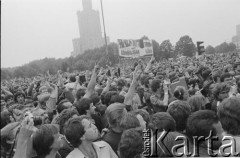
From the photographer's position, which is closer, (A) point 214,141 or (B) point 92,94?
(A) point 214,141

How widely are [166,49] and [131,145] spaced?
6252 cm

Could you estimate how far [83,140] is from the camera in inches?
121

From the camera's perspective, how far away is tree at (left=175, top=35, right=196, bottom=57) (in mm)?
65062

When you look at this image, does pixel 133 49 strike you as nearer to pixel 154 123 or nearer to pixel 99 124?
pixel 99 124

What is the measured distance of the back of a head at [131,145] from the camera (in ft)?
8.81

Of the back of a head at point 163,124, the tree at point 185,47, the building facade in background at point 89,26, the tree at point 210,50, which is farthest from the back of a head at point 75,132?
the building facade in background at point 89,26

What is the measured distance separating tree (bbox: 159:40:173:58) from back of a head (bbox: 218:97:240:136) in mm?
59018

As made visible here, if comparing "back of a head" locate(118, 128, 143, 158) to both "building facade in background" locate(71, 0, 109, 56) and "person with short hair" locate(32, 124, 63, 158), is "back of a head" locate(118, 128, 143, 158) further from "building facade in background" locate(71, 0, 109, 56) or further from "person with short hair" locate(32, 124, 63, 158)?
"building facade in background" locate(71, 0, 109, 56)

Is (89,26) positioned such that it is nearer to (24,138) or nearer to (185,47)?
(185,47)

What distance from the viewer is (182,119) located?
338 cm

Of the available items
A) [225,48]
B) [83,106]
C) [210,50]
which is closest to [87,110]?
[83,106]

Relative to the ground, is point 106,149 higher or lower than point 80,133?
lower

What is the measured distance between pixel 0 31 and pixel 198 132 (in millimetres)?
1906

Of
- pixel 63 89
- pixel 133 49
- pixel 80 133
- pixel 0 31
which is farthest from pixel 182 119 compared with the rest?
pixel 133 49
